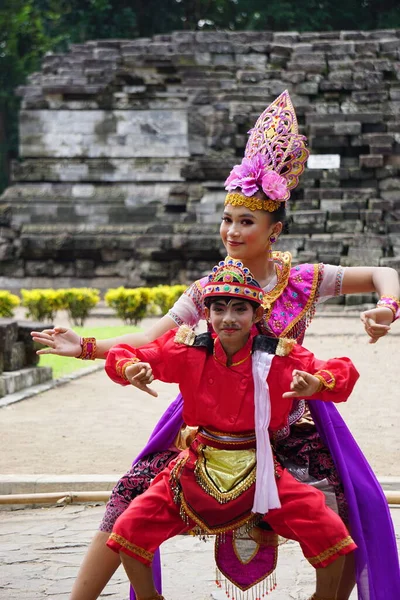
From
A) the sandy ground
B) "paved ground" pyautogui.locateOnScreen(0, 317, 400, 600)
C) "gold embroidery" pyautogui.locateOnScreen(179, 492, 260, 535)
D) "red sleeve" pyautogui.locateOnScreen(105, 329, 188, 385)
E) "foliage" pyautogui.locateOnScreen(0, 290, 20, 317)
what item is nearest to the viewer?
"gold embroidery" pyautogui.locateOnScreen(179, 492, 260, 535)

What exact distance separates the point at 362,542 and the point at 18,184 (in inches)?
931

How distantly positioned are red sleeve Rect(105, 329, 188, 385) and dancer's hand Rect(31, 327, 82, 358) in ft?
0.95

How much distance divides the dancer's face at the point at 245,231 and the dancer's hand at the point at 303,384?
2.42 ft

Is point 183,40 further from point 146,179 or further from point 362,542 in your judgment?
point 362,542

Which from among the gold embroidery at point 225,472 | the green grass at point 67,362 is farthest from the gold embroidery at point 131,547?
the green grass at point 67,362

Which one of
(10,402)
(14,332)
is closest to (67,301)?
(14,332)

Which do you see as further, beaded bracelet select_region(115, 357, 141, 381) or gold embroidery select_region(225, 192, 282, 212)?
gold embroidery select_region(225, 192, 282, 212)

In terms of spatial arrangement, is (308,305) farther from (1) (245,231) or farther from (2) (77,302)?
(2) (77,302)

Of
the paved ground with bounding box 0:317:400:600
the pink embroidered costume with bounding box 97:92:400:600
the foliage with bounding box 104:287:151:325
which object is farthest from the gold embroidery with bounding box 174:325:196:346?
the foliage with bounding box 104:287:151:325

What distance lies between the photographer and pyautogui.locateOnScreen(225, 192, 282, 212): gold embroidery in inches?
167

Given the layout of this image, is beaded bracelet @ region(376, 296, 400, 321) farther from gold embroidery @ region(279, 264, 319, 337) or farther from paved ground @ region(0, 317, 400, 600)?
paved ground @ region(0, 317, 400, 600)

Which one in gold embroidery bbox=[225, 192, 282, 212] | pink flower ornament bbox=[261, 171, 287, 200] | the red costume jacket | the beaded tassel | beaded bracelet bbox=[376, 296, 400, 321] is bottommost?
the beaded tassel

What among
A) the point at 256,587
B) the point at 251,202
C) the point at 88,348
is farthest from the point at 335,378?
the point at 256,587

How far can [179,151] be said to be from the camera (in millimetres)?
26328
